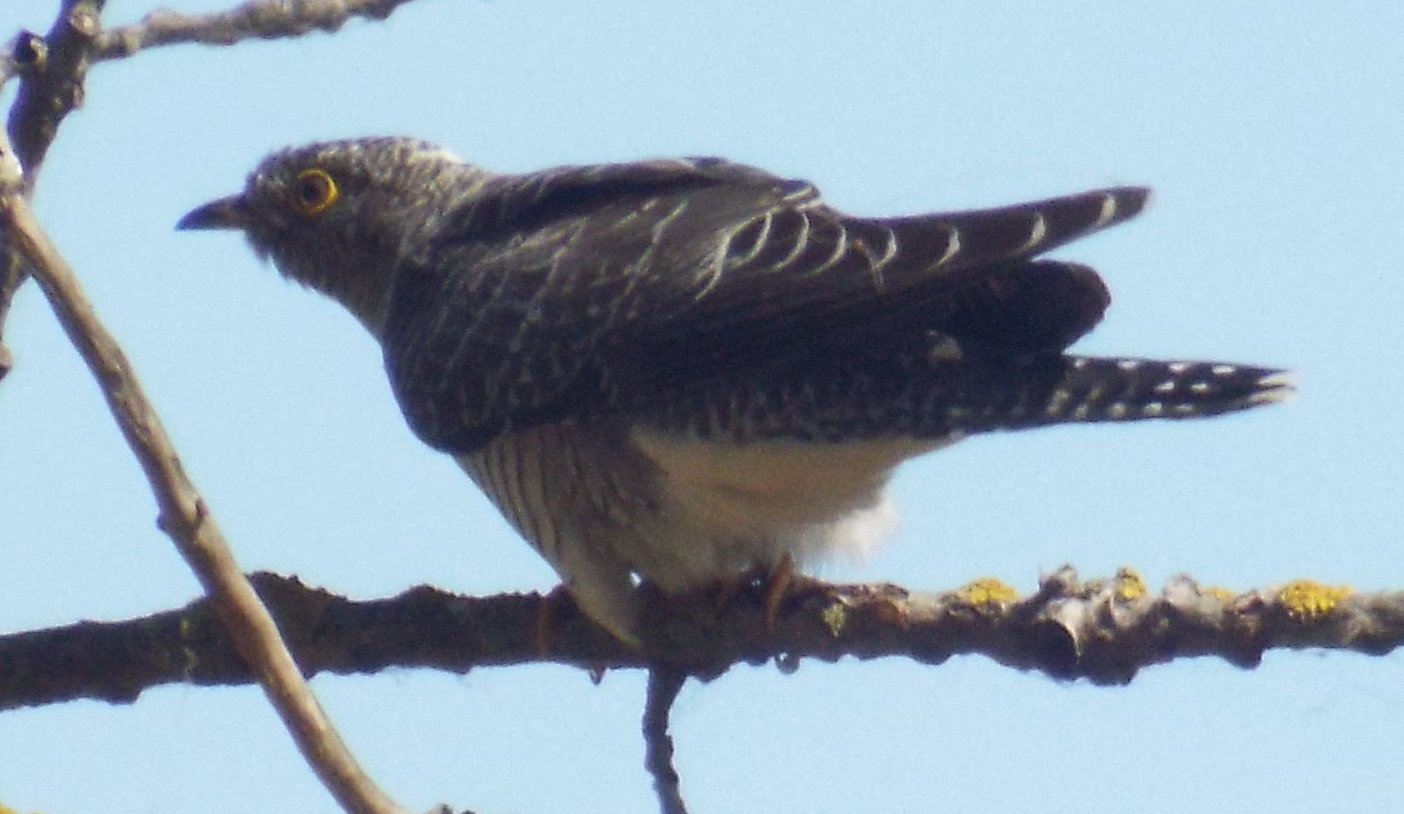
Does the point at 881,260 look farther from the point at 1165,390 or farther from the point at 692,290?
the point at 1165,390

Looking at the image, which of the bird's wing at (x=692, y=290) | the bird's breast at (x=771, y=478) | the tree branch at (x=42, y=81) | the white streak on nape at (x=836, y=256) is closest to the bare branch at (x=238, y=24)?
the tree branch at (x=42, y=81)

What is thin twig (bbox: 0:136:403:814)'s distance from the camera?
2.85 m

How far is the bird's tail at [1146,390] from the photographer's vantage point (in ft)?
14.5

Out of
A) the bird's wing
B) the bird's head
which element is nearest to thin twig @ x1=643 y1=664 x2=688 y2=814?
the bird's wing

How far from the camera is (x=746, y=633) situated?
495cm

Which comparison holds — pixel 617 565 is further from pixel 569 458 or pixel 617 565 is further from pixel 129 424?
pixel 129 424

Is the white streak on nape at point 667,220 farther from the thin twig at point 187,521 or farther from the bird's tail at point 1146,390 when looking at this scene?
the thin twig at point 187,521

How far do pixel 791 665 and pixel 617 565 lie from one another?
65 centimetres

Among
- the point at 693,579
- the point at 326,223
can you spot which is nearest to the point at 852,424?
the point at 693,579

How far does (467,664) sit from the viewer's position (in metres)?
5.05

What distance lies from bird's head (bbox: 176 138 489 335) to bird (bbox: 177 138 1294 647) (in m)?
0.80

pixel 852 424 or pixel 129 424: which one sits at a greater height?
pixel 129 424

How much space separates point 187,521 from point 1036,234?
1.97 metres

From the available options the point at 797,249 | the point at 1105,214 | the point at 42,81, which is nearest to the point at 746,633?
the point at 797,249
